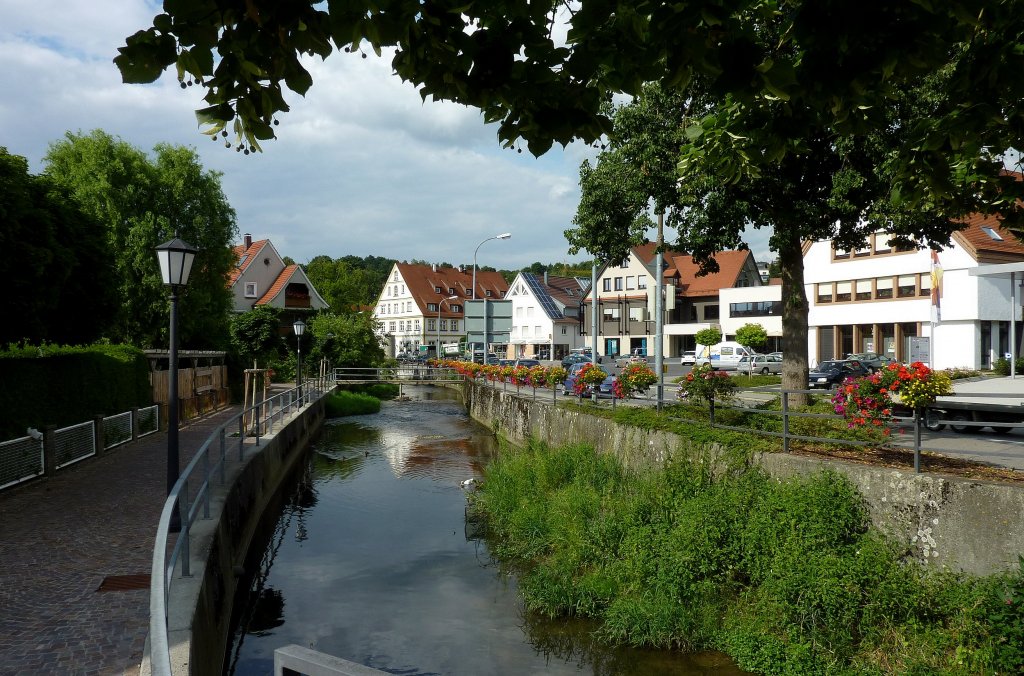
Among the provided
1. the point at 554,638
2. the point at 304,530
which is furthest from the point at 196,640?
Result: the point at 304,530

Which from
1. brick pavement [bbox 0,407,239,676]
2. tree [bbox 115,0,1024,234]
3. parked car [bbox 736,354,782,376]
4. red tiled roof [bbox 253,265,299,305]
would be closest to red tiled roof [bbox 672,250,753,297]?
parked car [bbox 736,354,782,376]

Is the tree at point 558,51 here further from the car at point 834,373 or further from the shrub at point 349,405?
the shrub at point 349,405

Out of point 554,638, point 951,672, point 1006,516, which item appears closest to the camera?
point 951,672

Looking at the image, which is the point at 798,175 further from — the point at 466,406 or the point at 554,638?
the point at 466,406

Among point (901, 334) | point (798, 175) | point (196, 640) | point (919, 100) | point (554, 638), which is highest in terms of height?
point (919, 100)

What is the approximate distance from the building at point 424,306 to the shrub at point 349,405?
4599cm

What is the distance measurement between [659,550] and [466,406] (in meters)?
29.3

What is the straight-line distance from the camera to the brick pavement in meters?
5.46

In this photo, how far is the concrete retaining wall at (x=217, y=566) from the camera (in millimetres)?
5668

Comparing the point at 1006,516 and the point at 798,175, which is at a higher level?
the point at 798,175

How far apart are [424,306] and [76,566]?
78.2m

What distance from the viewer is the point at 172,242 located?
9516mm

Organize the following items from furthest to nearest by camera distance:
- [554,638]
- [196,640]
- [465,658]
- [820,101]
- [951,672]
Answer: [554,638], [465,658], [951,672], [196,640], [820,101]

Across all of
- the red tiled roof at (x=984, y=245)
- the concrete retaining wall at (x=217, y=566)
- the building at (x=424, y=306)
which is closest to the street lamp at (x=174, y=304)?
the concrete retaining wall at (x=217, y=566)
